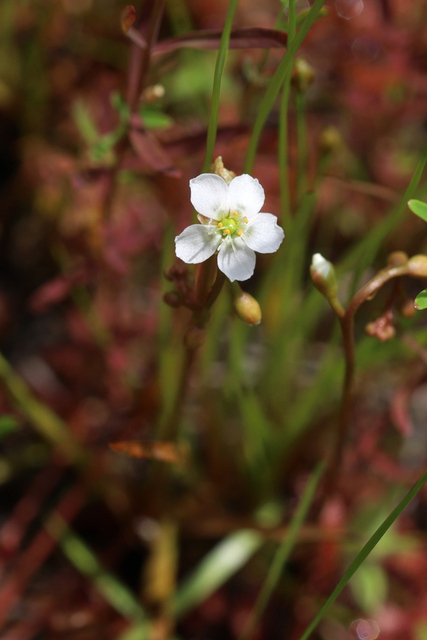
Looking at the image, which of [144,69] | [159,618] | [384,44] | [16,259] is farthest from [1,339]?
[384,44]

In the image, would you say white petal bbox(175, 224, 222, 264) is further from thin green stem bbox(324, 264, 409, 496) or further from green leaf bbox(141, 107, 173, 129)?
green leaf bbox(141, 107, 173, 129)

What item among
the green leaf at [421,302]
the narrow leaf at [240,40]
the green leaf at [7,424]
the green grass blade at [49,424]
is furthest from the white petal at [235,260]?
the green grass blade at [49,424]

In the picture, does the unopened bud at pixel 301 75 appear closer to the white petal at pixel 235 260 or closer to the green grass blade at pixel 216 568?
the white petal at pixel 235 260

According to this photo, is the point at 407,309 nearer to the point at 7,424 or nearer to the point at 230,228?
the point at 230,228

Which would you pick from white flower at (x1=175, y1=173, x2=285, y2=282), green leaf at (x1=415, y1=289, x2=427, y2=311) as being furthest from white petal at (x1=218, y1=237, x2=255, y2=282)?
green leaf at (x1=415, y1=289, x2=427, y2=311)

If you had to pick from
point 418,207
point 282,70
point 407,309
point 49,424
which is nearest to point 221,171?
point 282,70
